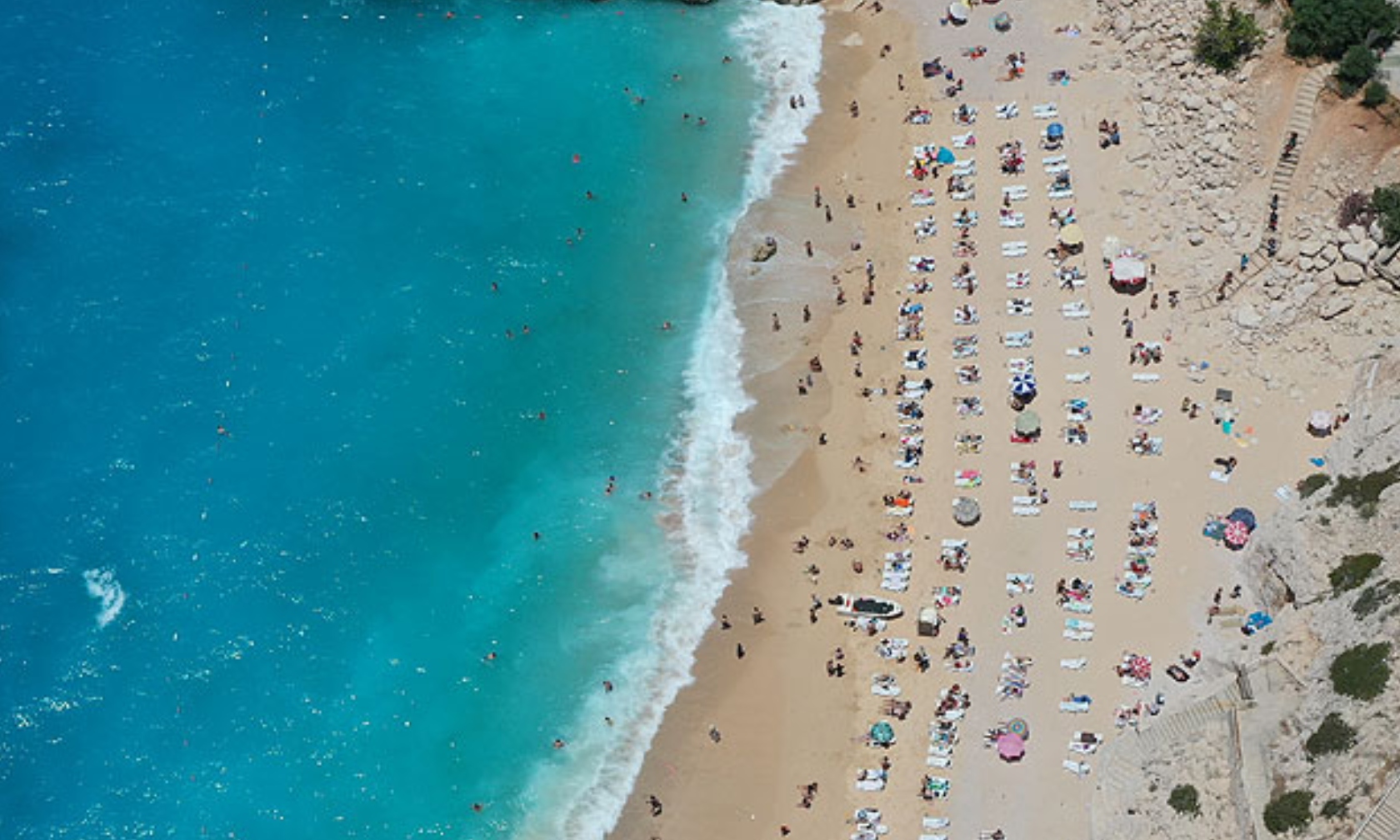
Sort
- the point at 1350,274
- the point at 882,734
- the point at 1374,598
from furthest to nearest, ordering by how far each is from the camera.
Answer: the point at 1350,274
the point at 882,734
the point at 1374,598

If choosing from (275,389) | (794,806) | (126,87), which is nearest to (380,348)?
(275,389)

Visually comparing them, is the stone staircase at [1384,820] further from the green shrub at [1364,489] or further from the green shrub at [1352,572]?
the green shrub at [1364,489]

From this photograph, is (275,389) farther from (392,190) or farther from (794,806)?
(794,806)

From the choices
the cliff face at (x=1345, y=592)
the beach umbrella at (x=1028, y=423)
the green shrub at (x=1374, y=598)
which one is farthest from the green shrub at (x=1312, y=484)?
the beach umbrella at (x=1028, y=423)

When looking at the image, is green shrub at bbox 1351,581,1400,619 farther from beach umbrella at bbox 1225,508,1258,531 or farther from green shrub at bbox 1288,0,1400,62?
green shrub at bbox 1288,0,1400,62

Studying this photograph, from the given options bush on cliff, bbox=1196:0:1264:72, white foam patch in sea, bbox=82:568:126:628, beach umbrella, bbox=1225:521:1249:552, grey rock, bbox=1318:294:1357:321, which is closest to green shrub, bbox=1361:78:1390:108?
bush on cliff, bbox=1196:0:1264:72

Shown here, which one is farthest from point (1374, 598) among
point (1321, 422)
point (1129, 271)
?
point (1129, 271)

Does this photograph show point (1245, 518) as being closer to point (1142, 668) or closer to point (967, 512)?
point (1142, 668)
